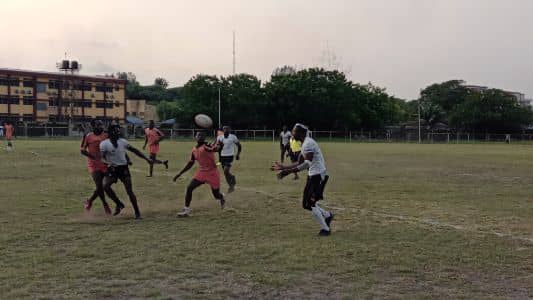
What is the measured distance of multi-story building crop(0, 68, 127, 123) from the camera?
279 feet

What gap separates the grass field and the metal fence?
50091mm

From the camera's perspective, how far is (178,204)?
12.4 m

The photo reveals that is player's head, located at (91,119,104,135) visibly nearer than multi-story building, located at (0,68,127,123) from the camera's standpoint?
Yes

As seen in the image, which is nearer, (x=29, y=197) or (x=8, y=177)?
(x=29, y=197)

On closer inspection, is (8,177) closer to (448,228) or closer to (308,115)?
(448,228)

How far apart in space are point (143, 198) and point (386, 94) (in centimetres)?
8477

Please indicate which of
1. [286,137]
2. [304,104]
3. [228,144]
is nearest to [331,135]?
[304,104]

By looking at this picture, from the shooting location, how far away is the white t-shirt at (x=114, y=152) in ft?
33.6

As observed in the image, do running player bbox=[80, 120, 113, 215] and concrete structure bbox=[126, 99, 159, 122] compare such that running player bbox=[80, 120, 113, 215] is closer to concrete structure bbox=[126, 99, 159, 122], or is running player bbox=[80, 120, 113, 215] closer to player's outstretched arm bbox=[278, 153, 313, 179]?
player's outstretched arm bbox=[278, 153, 313, 179]

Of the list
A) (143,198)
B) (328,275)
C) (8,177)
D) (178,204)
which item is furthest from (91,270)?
(8,177)

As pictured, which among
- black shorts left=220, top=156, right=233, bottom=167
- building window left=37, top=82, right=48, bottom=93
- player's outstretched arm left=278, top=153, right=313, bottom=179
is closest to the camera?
player's outstretched arm left=278, top=153, right=313, bottom=179

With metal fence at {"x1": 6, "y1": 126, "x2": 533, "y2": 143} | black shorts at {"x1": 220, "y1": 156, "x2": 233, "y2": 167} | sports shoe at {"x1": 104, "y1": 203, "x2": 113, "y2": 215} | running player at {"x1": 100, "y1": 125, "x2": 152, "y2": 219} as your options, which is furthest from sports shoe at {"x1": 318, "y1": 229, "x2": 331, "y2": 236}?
metal fence at {"x1": 6, "y1": 126, "x2": 533, "y2": 143}

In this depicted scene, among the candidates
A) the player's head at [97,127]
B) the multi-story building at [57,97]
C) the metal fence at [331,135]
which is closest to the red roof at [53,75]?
the multi-story building at [57,97]

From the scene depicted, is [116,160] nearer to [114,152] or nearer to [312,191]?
[114,152]
